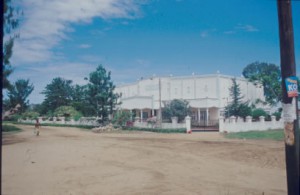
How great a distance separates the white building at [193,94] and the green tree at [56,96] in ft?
72.3

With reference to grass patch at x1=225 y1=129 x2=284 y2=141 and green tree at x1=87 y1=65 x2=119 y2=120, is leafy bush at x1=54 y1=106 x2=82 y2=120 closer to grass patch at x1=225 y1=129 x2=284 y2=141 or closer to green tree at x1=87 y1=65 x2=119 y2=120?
green tree at x1=87 y1=65 x2=119 y2=120

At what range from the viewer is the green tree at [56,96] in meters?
62.1

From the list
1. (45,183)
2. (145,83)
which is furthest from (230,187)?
(145,83)

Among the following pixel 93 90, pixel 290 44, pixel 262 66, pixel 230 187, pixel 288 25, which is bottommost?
pixel 230 187

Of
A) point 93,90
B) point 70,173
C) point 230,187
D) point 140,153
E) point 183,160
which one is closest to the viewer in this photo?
point 230,187

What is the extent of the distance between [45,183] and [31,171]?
200 centimetres

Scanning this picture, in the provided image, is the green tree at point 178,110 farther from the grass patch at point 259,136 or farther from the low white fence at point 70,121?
the grass patch at point 259,136

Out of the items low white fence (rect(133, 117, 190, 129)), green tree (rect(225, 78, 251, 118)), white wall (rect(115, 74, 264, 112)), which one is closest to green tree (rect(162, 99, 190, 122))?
low white fence (rect(133, 117, 190, 129))

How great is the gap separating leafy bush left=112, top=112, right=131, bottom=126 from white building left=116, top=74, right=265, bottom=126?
818cm

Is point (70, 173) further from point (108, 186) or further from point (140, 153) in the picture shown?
point (140, 153)

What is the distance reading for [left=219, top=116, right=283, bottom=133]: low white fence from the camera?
92.0ft

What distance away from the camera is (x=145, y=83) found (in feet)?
173

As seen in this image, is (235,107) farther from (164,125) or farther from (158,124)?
(158,124)

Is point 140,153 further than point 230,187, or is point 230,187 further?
point 140,153
